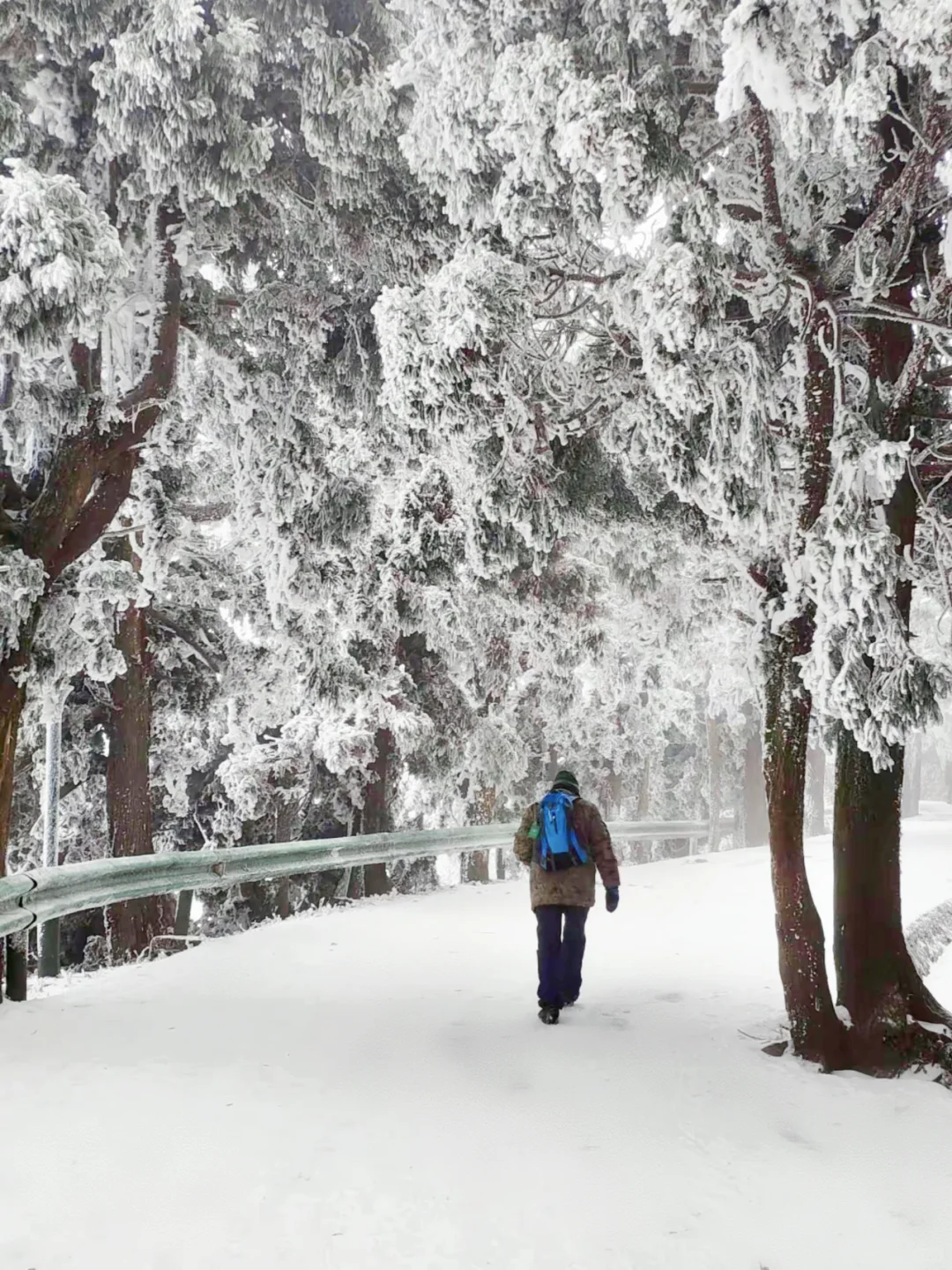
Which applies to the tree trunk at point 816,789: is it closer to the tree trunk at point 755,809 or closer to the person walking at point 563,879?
the tree trunk at point 755,809

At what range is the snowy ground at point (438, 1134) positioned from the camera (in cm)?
353

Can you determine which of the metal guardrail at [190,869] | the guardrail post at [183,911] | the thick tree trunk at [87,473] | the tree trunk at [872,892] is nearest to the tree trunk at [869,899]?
the tree trunk at [872,892]

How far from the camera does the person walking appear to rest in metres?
6.84

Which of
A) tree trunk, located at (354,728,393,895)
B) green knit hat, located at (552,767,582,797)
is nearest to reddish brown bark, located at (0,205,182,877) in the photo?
green knit hat, located at (552,767,582,797)

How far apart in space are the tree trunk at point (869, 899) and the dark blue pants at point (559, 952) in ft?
5.74

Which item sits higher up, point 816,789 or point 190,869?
point 190,869

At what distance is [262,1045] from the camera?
5770mm

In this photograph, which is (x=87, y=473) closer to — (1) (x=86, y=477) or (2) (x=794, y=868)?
(1) (x=86, y=477)

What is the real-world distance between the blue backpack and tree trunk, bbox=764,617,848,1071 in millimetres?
1402

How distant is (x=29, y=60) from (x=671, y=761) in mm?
30811

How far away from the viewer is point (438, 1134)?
449cm

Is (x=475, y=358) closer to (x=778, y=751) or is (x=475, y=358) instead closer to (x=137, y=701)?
(x=778, y=751)

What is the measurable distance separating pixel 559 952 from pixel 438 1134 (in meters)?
2.51

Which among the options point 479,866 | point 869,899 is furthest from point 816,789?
point 869,899
